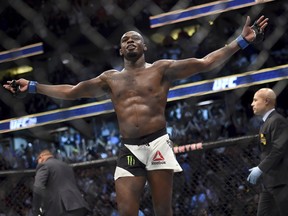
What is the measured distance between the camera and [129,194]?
3088 mm

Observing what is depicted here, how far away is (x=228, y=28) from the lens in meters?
7.68

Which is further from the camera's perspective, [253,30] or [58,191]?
[58,191]

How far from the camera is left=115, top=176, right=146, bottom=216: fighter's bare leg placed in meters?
3.09

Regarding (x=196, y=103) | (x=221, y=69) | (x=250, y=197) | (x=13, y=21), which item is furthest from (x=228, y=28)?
(x=250, y=197)

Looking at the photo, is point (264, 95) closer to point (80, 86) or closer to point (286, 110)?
point (80, 86)

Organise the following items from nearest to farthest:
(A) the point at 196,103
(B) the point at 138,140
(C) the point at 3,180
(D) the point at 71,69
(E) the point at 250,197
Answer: (B) the point at 138,140
(E) the point at 250,197
(C) the point at 3,180
(A) the point at 196,103
(D) the point at 71,69

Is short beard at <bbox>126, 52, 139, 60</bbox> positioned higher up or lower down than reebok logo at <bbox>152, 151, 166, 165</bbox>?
higher up

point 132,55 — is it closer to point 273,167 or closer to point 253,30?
point 253,30

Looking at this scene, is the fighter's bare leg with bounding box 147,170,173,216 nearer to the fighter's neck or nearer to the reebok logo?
the reebok logo

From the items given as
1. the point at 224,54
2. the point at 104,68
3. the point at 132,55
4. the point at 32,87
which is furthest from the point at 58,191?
the point at 104,68

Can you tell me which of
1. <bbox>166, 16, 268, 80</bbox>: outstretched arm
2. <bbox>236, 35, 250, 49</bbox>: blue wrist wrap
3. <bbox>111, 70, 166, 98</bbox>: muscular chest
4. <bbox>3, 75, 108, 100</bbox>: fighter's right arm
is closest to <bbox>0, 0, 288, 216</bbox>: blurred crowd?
<bbox>3, 75, 108, 100</bbox>: fighter's right arm

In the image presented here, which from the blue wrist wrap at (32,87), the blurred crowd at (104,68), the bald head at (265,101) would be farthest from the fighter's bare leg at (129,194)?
the blurred crowd at (104,68)

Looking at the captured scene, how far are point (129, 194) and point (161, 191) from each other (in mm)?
157

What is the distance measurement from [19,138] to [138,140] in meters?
5.15
